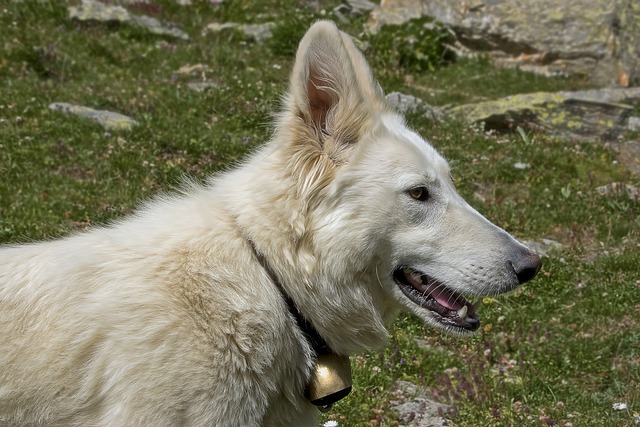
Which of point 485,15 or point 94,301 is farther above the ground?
point 94,301

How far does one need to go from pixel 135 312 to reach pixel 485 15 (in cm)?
1448

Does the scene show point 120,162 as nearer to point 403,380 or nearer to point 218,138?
point 218,138

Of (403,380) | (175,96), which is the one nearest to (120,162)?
(175,96)

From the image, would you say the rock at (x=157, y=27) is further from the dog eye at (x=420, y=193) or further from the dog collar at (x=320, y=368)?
the dog collar at (x=320, y=368)

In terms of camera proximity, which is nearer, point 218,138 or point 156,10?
point 218,138

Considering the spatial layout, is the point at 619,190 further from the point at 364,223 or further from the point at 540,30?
the point at 540,30

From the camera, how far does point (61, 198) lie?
7809 mm

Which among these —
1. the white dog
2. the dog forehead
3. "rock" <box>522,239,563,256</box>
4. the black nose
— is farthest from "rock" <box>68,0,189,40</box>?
the black nose

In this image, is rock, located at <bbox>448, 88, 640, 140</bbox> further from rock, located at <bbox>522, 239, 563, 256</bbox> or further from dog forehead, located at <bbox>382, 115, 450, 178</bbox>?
dog forehead, located at <bbox>382, 115, 450, 178</bbox>

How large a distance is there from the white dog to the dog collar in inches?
0.8

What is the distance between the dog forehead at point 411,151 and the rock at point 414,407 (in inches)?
79.3

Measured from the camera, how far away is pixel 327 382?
3.90m

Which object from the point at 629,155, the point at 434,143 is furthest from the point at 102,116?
the point at 629,155

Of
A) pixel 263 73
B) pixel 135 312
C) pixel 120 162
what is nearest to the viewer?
pixel 135 312
